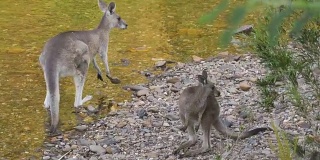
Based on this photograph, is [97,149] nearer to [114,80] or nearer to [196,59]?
[114,80]

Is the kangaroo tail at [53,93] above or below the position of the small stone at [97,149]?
above

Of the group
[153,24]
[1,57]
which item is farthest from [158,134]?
[153,24]

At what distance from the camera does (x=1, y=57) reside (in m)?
7.35

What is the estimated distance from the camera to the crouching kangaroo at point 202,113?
429 cm

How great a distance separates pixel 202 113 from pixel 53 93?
55.9 inches

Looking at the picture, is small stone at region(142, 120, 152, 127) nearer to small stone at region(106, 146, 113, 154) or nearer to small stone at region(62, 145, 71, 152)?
small stone at region(106, 146, 113, 154)

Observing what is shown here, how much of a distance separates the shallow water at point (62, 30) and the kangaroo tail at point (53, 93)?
17 cm

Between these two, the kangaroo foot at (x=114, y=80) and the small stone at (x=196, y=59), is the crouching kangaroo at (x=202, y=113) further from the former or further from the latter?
the small stone at (x=196, y=59)

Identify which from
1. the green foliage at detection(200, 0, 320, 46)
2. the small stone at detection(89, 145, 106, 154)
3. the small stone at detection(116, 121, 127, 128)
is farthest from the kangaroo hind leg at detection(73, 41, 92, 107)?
the green foliage at detection(200, 0, 320, 46)

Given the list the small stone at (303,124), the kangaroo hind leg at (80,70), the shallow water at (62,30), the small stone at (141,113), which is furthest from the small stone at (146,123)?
the small stone at (303,124)

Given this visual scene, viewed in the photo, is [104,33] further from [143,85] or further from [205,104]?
[205,104]

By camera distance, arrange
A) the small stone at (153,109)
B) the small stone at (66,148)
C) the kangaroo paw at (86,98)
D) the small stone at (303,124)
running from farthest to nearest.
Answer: the kangaroo paw at (86,98) → the small stone at (153,109) → the small stone at (66,148) → the small stone at (303,124)

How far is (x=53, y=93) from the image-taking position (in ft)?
17.0

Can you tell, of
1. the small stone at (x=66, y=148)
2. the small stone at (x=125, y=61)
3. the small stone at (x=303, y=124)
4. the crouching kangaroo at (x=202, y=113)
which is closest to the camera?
the crouching kangaroo at (x=202, y=113)
